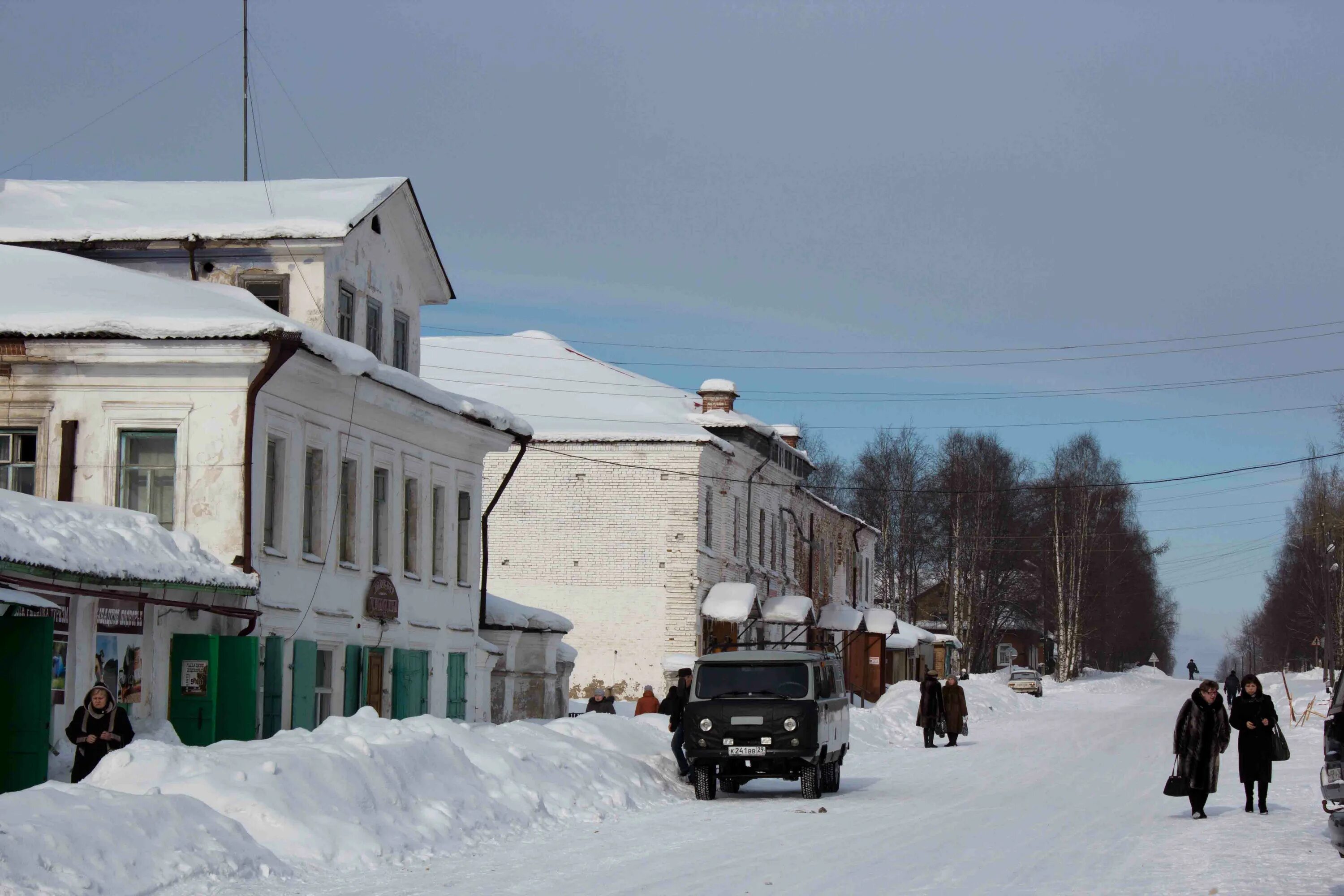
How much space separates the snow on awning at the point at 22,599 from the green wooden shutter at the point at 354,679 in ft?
30.3

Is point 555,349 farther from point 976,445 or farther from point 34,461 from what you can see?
point 976,445

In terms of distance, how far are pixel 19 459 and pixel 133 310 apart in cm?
247

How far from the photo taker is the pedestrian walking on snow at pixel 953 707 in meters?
35.2

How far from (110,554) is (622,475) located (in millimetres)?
28641

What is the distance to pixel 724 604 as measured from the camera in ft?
150

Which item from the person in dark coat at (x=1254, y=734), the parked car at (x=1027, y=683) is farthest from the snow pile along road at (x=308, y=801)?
the parked car at (x=1027, y=683)

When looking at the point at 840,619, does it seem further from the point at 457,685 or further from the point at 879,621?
the point at 457,685

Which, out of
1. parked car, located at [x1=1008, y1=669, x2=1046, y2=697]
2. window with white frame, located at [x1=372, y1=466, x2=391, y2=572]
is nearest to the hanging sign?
window with white frame, located at [x1=372, y1=466, x2=391, y2=572]

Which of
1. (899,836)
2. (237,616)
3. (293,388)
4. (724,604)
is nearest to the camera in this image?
(899,836)

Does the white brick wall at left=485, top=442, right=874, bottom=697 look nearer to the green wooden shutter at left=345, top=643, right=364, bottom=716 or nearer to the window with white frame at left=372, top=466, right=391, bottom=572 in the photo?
the window with white frame at left=372, top=466, right=391, bottom=572

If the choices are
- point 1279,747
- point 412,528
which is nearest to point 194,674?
point 412,528

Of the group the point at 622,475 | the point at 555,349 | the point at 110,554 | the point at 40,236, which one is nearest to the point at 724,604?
the point at 622,475

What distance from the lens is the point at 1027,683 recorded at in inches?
2916

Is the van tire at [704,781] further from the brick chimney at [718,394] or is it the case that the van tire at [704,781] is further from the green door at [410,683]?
the brick chimney at [718,394]
